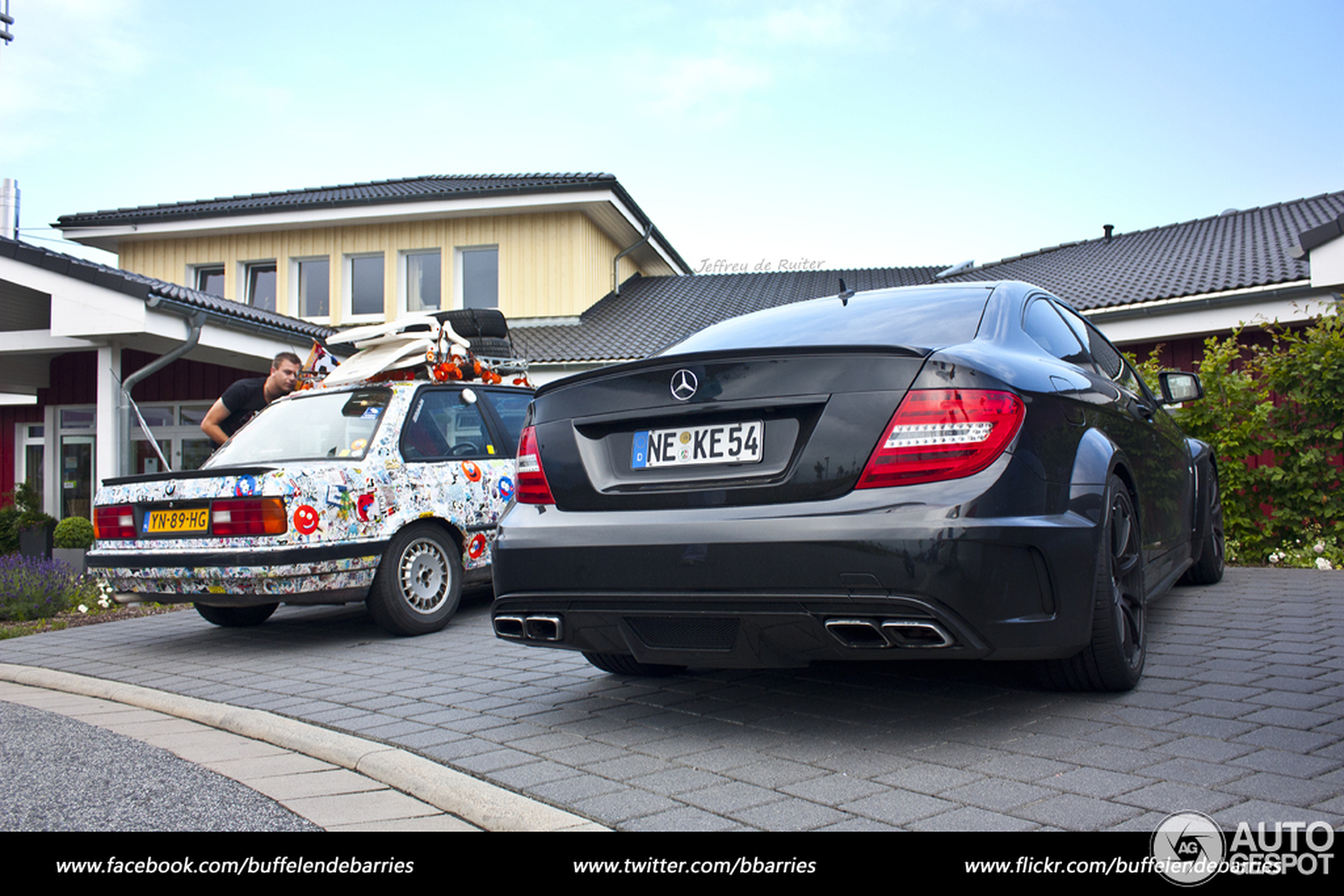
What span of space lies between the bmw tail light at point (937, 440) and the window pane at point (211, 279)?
21.8 metres

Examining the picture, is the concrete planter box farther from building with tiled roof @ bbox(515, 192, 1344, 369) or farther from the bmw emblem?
the bmw emblem

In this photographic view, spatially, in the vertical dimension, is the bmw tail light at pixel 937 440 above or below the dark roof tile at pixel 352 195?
below

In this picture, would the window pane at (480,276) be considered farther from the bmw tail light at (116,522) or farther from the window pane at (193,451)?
the bmw tail light at (116,522)

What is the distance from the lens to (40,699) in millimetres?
4715

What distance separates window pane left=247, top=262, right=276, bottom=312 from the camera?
843 inches

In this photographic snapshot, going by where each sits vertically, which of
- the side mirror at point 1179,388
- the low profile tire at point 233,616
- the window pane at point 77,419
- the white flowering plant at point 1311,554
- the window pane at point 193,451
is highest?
the window pane at point 77,419

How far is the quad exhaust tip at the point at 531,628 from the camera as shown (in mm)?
3279

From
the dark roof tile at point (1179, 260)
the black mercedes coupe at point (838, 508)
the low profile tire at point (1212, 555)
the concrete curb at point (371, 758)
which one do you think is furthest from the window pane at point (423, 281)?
the black mercedes coupe at point (838, 508)

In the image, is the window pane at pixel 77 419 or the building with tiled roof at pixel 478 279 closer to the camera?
the building with tiled roof at pixel 478 279

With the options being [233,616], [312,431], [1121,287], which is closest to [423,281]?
[1121,287]

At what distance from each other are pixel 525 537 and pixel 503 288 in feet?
57.7

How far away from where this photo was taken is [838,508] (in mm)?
2836

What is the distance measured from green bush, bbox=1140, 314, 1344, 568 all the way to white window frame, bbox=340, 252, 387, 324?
16397mm

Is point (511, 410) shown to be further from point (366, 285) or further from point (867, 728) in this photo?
point (366, 285)
